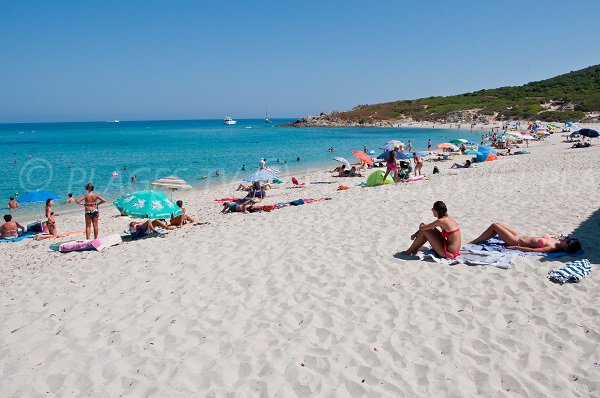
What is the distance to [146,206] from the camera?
10.1m

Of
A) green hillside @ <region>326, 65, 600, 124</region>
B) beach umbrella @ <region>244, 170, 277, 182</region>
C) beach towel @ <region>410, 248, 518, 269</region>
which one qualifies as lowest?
beach towel @ <region>410, 248, 518, 269</region>

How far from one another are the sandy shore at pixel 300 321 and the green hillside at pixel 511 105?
64953mm

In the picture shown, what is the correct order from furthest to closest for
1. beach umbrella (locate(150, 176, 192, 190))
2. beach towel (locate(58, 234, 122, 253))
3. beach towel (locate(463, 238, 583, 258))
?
beach umbrella (locate(150, 176, 192, 190))
beach towel (locate(58, 234, 122, 253))
beach towel (locate(463, 238, 583, 258))

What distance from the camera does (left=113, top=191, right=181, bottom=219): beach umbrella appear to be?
10039mm

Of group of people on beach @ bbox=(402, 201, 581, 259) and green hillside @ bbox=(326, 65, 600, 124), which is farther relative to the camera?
green hillside @ bbox=(326, 65, 600, 124)

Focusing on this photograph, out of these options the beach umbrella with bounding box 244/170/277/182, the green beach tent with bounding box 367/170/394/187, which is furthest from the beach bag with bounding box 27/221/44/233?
the green beach tent with bounding box 367/170/394/187

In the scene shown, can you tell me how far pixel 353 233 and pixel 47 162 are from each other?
41813 mm

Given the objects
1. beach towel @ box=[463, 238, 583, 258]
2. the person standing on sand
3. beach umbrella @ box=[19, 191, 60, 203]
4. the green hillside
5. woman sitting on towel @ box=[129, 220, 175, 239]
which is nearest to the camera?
beach towel @ box=[463, 238, 583, 258]

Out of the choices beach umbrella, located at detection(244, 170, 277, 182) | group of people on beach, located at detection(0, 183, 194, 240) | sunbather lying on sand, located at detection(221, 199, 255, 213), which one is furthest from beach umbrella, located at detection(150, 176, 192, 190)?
beach umbrella, located at detection(244, 170, 277, 182)

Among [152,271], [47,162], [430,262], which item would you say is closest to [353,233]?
[430,262]

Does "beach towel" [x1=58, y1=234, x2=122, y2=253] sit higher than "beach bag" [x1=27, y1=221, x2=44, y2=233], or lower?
higher

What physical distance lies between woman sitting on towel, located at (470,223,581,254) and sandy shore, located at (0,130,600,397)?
32 centimetres

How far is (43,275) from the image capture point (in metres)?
7.41

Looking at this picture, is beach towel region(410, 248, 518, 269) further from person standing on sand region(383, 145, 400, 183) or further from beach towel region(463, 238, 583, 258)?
person standing on sand region(383, 145, 400, 183)
